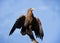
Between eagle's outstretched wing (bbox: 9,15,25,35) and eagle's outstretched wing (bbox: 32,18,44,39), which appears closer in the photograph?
eagle's outstretched wing (bbox: 32,18,44,39)

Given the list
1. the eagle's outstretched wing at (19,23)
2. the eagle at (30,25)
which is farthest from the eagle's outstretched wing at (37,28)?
the eagle's outstretched wing at (19,23)

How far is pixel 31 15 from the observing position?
13422 millimetres

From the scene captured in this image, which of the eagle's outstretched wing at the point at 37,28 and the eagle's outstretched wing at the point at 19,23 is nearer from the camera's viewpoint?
the eagle's outstretched wing at the point at 37,28

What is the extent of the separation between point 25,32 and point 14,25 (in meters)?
1.08

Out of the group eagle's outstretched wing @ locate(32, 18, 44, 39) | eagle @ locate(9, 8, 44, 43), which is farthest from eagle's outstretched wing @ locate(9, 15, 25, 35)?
eagle's outstretched wing @ locate(32, 18, 44, 39)

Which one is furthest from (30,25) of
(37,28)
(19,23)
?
(19,23)

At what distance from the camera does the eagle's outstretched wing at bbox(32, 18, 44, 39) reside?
12.9m

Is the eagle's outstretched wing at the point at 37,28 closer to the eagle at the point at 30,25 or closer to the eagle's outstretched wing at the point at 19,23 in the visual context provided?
the eagle at the point at 30,25

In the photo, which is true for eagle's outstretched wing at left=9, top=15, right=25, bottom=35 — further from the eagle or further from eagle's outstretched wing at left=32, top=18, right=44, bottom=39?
eagle's outstretched wing at left=32, top=18, right=44, bottom=39

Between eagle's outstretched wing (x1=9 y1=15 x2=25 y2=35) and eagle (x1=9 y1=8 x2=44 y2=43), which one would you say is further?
eagle's outstretched wing (x1=9 y1=15 x2=25 y2=35)

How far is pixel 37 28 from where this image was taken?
43.8 feet

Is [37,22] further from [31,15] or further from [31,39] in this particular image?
[31,39]

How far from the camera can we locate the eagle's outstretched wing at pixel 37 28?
12911 millimetres

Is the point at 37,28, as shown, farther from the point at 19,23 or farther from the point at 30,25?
the point at 19,23
